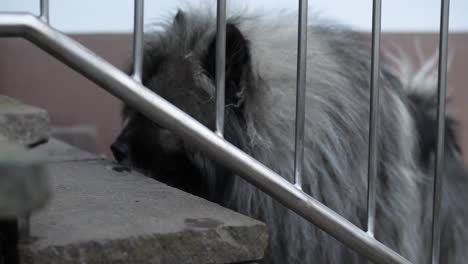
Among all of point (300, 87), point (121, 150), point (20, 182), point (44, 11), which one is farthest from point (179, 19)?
point (20, 182)

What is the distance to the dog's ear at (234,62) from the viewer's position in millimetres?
2424

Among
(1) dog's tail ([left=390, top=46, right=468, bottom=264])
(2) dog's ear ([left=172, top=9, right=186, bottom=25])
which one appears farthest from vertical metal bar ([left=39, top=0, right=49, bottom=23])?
(1) dog's tail ([left=390, top=46, right=468, bottom=264])

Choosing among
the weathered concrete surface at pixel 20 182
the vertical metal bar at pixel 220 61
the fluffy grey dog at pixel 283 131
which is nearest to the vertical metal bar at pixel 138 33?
the vertical metal bar at pixel 220 61

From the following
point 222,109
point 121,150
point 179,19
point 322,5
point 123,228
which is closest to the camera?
point 123,228

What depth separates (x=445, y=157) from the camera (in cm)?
291

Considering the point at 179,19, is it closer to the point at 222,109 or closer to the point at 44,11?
the point at 222,109

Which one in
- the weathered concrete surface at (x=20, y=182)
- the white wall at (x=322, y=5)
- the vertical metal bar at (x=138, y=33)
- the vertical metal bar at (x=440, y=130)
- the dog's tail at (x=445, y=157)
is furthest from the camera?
the white wall at (x=322, y=5)

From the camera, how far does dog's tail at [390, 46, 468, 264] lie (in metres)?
2.85

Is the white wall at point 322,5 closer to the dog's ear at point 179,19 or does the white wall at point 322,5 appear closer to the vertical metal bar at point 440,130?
the dog's ear at point 179,19

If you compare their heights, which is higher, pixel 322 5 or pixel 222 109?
pixel 322 5

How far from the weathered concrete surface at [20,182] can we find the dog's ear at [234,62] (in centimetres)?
162

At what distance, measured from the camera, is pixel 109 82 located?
1589 mm

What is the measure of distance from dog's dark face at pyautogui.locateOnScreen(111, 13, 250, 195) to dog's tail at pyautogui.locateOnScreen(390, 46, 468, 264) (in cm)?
79

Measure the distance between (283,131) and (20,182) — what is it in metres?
1.72
